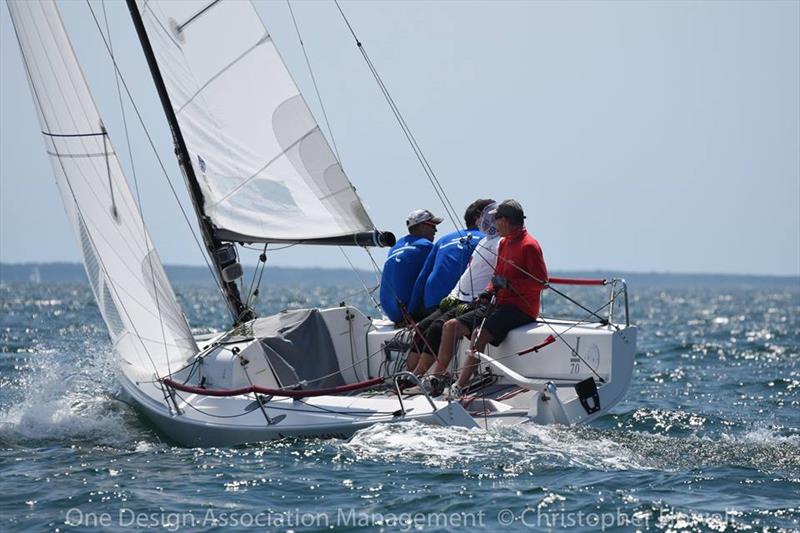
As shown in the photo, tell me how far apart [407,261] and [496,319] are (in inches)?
45.1

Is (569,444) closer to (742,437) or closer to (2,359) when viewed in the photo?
(742,437)

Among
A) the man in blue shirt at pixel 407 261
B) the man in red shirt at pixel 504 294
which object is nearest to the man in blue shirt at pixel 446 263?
the man in blue shirt at pixel 407 261

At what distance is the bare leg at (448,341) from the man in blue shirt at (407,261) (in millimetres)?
836

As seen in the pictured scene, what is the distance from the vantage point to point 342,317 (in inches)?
376

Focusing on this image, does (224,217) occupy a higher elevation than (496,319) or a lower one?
higher

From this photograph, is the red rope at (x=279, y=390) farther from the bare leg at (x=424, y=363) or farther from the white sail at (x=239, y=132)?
the white sail at (x=239, y=132)

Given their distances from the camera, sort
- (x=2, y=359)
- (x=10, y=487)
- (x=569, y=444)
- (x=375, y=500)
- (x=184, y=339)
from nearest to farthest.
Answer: (x=375, y=500), (x=10, y=487), (x=569, y=444), (x=184, y=339), (x=2, y=359)

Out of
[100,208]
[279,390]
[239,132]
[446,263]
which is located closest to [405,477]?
[279,390]

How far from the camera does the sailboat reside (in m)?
8.59

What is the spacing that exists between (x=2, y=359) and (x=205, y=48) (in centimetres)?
738

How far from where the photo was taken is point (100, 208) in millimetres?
8930

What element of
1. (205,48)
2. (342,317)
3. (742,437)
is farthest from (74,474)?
(742,437)

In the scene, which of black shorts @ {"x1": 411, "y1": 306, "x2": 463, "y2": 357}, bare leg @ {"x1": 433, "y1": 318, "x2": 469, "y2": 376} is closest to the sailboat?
black shorts @ {"x1": 411, "y1": 306, "x2": 463, "y2": 357}

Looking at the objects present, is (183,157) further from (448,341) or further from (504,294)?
(504,294)
